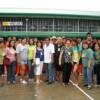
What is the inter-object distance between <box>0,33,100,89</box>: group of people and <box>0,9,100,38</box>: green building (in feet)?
102

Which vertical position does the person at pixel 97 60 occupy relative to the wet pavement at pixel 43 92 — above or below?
above

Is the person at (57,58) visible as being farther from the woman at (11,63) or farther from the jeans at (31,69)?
the woman at (11,63)

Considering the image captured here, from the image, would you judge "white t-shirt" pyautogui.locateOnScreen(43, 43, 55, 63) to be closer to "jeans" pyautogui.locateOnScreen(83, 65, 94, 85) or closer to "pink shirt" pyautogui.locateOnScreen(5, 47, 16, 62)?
"pink shirt" pyautogui.locateOnScreen(5, 47, 16, 62)

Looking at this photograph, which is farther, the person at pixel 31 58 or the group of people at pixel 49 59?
the person at pixel 31 58

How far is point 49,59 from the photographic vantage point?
18531mm

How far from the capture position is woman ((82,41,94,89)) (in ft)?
56.5

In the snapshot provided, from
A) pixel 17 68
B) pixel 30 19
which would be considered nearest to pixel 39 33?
pixel 30 19

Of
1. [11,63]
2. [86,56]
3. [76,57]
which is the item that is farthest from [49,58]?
[86,56]

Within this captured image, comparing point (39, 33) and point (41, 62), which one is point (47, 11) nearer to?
point (39, 33)

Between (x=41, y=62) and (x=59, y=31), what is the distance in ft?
111

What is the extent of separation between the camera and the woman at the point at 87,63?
1722cm

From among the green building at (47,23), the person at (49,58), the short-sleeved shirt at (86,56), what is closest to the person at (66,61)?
the person at (49,58)

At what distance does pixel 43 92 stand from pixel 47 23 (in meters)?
37.1

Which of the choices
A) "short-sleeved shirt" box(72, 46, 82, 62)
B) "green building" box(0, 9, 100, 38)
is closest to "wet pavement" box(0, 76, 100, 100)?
"short-sleeved shirt" box(72, 46, 82, 62)
